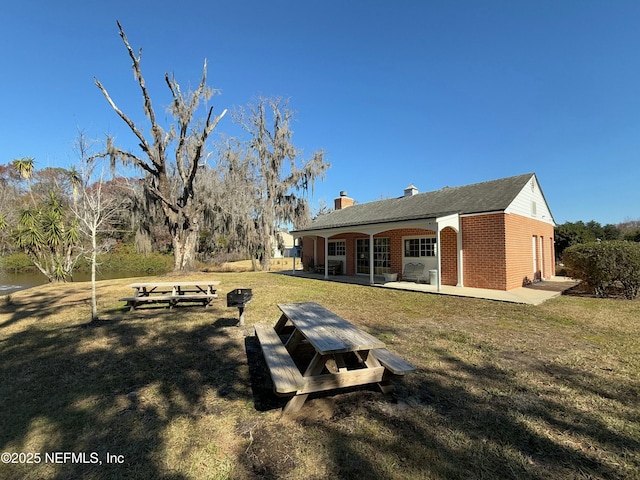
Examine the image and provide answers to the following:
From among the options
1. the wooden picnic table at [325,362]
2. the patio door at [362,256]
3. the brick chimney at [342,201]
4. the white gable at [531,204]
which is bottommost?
the wooden picnic table at [325,362]

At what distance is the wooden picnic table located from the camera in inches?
107

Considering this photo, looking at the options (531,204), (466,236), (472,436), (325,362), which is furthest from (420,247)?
(472,436)

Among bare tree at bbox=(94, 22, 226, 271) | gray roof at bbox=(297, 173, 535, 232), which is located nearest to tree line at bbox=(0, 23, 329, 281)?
bare tree at bbox=(94, 22, 226, 271)

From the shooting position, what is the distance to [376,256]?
1459cm

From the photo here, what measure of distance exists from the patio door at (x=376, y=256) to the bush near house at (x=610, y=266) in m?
6.68

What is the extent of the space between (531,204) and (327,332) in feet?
40.8

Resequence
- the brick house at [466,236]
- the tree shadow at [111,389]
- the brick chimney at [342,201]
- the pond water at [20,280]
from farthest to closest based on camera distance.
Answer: the brick chimney at [342,201] → the pond water at [20,280] → the brick house at [466,236] → the tree shadow at [111,389]

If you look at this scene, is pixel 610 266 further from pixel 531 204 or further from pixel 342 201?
pixel 342 201

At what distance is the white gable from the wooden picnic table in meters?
9.20

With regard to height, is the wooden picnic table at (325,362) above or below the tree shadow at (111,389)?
above

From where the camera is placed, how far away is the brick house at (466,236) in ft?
33.7

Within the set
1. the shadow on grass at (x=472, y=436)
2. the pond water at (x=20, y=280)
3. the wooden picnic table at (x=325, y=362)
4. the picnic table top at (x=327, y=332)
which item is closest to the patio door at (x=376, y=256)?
the picnic table top at (x=327, y=332)

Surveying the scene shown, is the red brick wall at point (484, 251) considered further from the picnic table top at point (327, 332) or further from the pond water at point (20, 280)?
the pond water at point (20, 280)

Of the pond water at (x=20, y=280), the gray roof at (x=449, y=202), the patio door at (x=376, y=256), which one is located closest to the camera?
the gray roof at (x=449, y=202)
